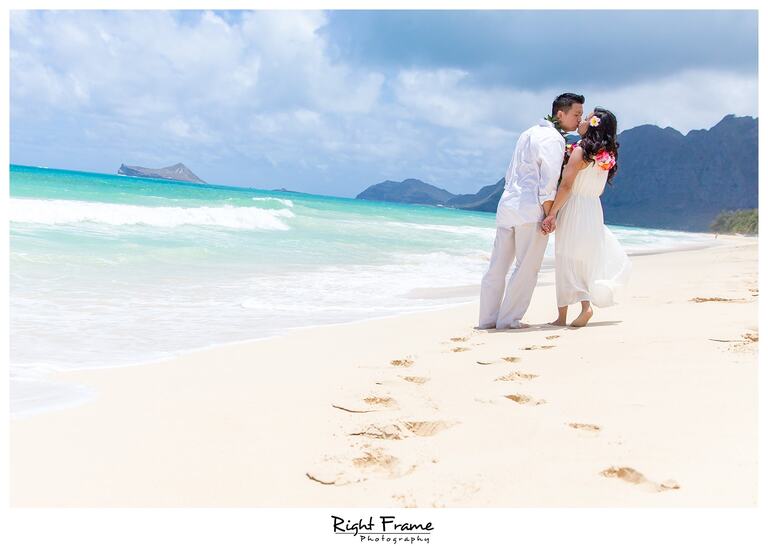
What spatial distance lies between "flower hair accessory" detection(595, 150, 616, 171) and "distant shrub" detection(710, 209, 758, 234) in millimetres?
50288

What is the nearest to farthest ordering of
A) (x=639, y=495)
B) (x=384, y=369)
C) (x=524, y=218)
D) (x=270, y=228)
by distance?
(x=639, y=495) → (x=384, y=369) → (x=524, y=218) → (x=270, y=228)

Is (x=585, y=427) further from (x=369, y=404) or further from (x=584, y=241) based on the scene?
(x=584, y=241)

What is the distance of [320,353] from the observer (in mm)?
4340

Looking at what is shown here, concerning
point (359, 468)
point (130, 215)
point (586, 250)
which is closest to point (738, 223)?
point (130, 215)

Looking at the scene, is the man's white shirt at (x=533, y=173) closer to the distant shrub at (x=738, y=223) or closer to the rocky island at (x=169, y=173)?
the distant shrub at (x=738, y=223)

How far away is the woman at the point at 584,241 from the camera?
501 cm

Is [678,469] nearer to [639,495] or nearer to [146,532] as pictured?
[639,495]

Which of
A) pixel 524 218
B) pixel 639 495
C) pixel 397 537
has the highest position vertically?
pixel 524 218

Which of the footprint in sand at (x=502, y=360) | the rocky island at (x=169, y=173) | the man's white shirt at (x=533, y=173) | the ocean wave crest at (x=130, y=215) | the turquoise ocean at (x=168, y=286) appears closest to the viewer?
the footprint in sand at (x=502, y=360)

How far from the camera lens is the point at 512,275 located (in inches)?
209

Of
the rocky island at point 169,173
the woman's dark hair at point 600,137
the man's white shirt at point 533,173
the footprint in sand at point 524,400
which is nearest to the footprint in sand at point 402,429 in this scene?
the footprint in sand at point 524,400

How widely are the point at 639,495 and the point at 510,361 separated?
1.84m

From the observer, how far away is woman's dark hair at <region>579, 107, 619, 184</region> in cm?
482

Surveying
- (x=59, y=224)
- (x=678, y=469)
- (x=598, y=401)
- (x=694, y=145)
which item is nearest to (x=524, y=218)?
(x=598, y=401)
